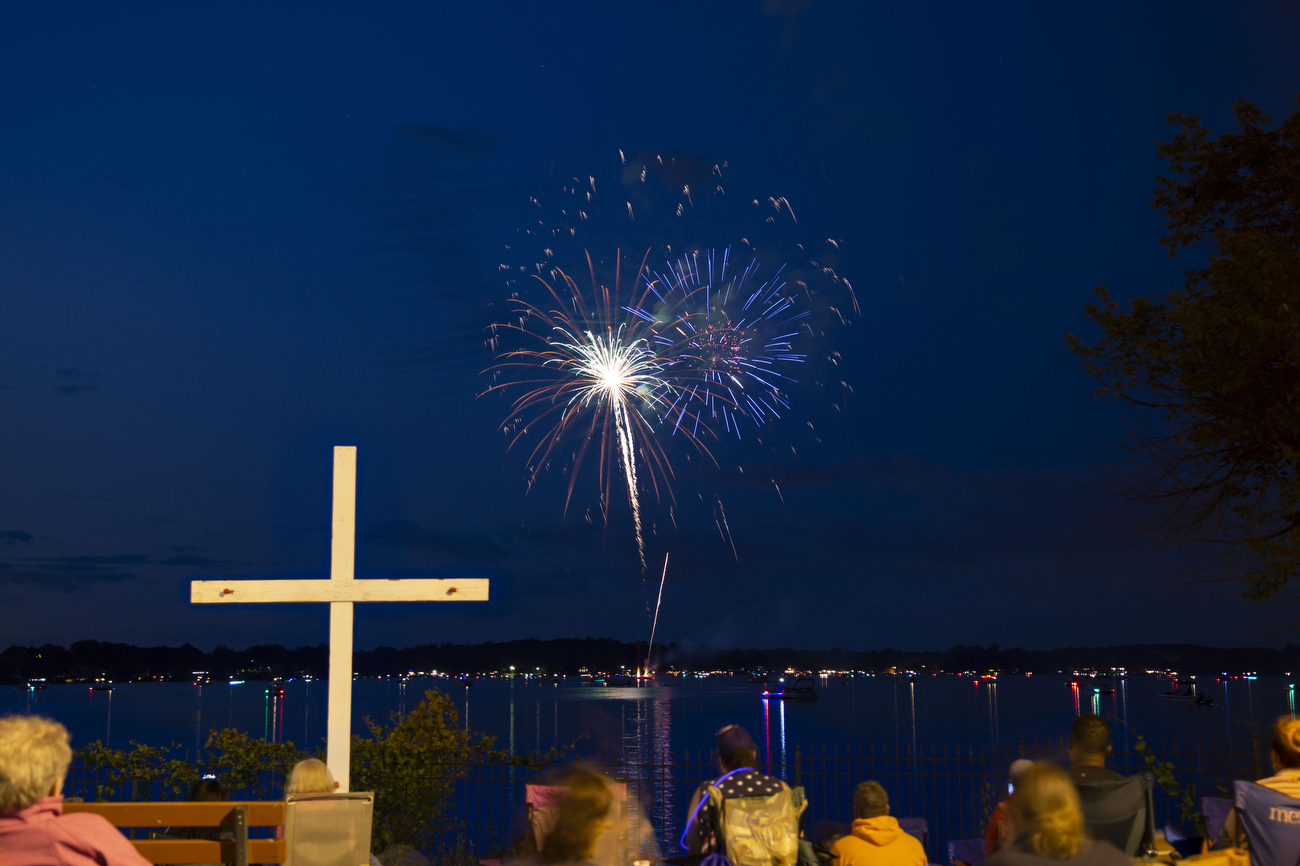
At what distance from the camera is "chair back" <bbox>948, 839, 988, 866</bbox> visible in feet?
21.9

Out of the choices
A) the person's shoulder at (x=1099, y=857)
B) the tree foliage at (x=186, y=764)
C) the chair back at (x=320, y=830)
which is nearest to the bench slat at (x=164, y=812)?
the chair back at (x=320, y=830)

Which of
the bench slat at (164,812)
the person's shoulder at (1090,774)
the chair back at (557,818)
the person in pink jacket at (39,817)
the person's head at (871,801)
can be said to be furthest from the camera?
the person's head at (871,801)

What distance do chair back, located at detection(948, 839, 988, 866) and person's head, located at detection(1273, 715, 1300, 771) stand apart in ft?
8.78

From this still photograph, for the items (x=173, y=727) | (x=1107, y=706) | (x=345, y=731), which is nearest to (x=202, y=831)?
(x=345, y=731)

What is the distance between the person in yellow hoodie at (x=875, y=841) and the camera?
16.6ft

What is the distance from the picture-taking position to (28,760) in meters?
2.92

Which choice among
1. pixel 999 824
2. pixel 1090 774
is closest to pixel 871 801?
pixel 999 824

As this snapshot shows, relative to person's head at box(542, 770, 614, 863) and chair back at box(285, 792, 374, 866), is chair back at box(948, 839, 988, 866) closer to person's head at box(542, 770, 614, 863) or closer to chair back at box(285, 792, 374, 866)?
chair back at box(285, 792, 374, 866)

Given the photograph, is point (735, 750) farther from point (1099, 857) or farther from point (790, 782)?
point (790, 782)

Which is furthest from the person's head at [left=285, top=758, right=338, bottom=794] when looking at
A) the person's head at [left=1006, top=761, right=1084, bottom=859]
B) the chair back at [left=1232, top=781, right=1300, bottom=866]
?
the chair back at [left=1232, top=781, right=1300, bottom=866]

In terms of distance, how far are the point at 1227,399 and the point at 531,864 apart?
29.2 feet

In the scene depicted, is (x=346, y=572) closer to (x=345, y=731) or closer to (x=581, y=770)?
(x=345, y=731)

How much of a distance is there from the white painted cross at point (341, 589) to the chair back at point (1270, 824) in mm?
5098

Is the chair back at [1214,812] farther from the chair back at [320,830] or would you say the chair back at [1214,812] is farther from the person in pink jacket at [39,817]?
the person in pink jacket at [39,817]
